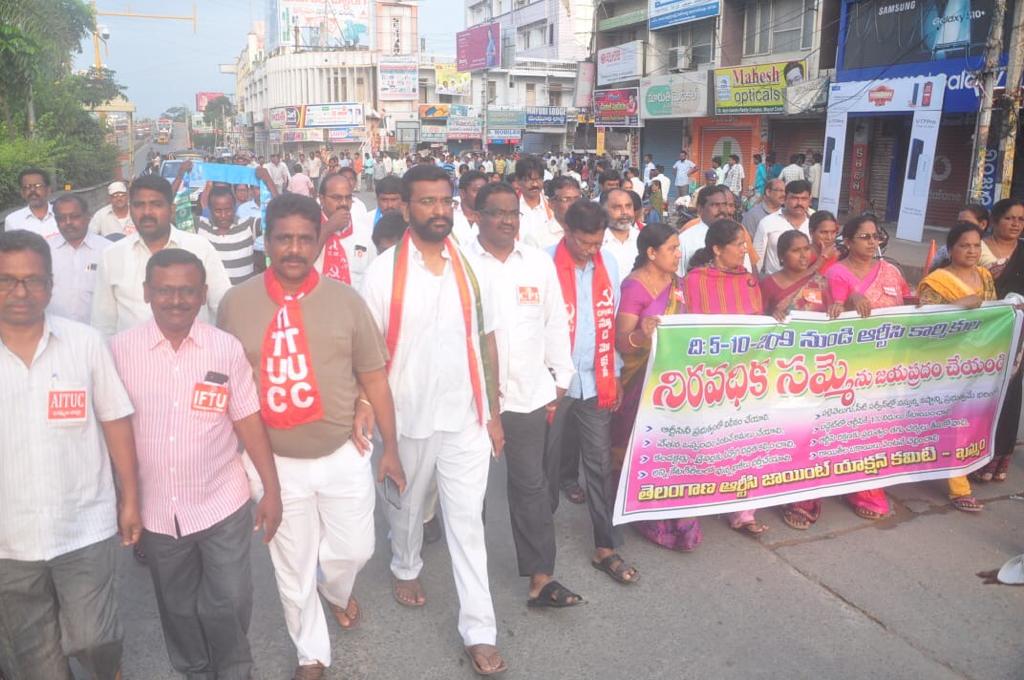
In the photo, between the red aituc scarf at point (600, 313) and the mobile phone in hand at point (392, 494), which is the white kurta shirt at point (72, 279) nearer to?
the mobile phone in hand at point (392, 494)

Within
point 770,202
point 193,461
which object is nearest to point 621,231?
point 770,202

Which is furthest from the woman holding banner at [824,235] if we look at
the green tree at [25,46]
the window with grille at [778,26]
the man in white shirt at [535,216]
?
the window with grille at [778,26]

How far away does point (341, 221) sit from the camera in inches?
217

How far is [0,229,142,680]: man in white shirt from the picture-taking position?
253cm

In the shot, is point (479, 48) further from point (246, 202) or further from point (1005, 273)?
point (1005, 273)

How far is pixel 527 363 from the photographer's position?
3.70 m

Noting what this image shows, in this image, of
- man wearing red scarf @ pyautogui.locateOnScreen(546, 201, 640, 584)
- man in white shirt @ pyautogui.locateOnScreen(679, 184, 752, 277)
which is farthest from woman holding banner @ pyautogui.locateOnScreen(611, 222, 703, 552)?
man in white shirt @ pyautogui.locateOnScreen(679, 184, 752, 277)

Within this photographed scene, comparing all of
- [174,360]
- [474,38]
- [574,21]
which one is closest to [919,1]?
[174,360]

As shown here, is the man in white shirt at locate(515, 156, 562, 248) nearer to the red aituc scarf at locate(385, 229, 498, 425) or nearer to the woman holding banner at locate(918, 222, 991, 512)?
the woman holding banner at locate(918, 222, 991, 512)

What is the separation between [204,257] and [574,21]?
46.7m

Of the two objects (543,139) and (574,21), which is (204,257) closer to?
(543,139)

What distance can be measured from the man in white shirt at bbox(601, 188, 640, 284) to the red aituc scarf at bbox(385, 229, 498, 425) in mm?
2295

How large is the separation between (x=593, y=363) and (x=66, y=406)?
2.33 meters

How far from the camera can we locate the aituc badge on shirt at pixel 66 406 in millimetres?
2543
